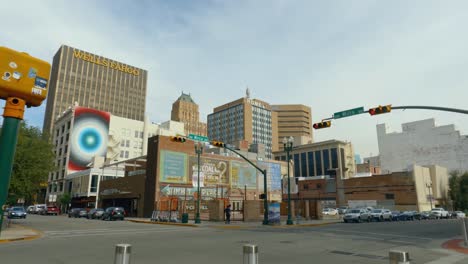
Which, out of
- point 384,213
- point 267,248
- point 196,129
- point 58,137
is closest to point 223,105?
point 196,129

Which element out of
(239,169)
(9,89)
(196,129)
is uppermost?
(196,129)

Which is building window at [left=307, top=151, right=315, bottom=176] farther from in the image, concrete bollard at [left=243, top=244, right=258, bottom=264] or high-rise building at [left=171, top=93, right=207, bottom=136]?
concrete bollard at [left=243, top=244, right=258, bottom=264]

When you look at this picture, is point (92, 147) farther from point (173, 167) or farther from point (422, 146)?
point (422, 146)

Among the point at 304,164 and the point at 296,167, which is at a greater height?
the point at 304,164

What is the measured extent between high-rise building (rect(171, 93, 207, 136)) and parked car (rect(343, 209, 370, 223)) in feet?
442

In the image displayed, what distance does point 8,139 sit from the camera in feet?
15.7

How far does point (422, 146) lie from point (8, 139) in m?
106

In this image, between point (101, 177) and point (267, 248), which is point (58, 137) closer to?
point (101, 177)

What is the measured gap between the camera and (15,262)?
9.17 meters

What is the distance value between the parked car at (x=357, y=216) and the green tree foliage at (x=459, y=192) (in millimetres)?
43579

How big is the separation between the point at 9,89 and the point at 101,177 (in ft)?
246

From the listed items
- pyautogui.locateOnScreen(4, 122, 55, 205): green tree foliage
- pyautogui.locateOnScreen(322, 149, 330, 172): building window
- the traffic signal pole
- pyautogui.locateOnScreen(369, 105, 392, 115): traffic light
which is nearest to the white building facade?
pyautogui.locateOnScreen(4, 122, 55, 205): green tree foliage

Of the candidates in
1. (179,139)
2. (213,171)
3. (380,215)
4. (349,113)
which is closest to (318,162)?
(213,171)

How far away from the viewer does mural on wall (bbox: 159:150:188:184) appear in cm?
5162
